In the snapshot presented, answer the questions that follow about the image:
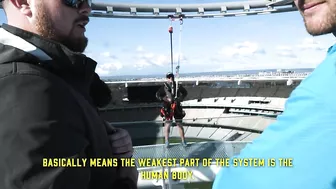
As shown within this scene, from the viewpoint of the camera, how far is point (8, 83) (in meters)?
0.98

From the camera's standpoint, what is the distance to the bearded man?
2.98 ft

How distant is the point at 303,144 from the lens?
2.39 ft

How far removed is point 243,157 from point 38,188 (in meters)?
0.69

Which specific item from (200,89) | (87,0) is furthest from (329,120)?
(200,89)

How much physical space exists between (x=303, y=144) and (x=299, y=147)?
0.01 m

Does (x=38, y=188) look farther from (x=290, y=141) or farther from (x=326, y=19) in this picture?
(x=326, y=19)

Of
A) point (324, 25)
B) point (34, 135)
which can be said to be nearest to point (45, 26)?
point (34, 135)

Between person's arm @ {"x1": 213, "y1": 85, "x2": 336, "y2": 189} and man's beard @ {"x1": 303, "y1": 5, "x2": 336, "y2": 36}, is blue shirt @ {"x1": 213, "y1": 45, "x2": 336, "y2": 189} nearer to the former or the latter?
person's arm @ {"x1": 213, "y1": 85, "x2": 336, "y2": 189}

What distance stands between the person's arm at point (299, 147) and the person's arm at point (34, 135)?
1.83 feet

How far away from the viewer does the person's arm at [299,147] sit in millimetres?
703

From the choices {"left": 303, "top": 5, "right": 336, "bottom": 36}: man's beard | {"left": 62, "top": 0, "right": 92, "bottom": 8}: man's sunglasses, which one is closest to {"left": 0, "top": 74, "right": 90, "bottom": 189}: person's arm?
{"left": 62, "top": 0, "right": 92, "bottom": 8}: man's sunglasses

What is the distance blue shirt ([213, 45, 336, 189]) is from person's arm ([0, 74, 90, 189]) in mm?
560
